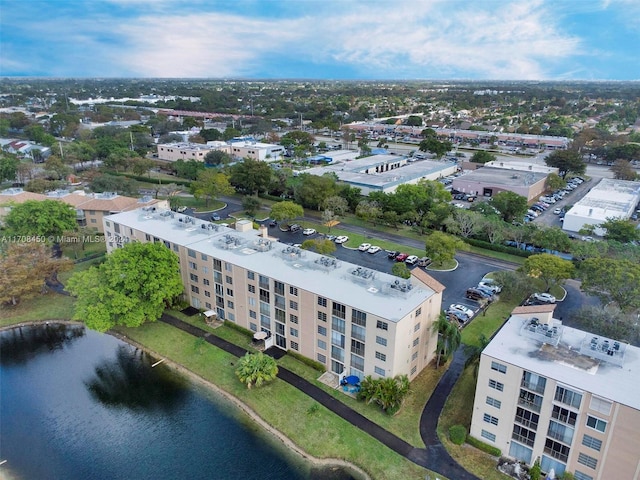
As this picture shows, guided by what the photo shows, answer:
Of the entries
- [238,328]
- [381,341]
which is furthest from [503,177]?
[381,341]

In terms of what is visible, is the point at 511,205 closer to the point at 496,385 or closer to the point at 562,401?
the point at 496,385

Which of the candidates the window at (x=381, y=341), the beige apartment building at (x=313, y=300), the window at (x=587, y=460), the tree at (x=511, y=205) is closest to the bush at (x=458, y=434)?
the beige apartment building at (x=313, y=300)

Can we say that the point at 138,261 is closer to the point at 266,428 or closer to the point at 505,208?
the point at 266,428

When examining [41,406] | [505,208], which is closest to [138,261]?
[41,406]

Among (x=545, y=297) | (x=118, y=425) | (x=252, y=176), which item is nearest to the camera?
(x=118, y=425)

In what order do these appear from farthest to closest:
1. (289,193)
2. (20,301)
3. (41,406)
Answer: (289,193), (20,301), (41,406)

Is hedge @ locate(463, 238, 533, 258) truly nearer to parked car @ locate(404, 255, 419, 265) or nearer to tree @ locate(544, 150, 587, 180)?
parked car @ locate(404, 255, 419, 265)
